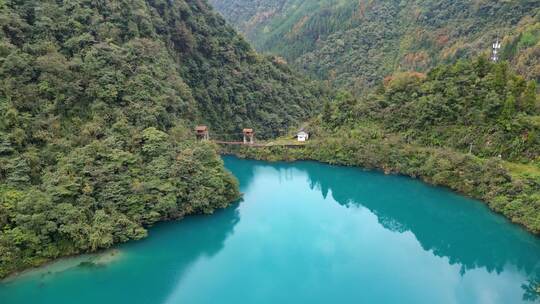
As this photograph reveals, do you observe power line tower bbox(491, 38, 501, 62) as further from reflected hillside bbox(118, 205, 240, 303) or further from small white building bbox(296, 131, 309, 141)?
reflected hillside bbox(118, 205, 240, 303)

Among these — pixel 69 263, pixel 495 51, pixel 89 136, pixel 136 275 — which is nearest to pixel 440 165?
pixel 136 275

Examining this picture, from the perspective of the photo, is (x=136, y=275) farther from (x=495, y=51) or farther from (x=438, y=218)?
(x=495, y=51)

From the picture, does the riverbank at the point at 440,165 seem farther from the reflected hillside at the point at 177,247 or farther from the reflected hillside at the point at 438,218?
the reflected hillside at the point at 177,247

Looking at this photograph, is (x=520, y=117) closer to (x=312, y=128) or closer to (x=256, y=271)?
(x=312, y=128)

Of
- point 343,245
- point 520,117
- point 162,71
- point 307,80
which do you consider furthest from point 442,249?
point 307,80

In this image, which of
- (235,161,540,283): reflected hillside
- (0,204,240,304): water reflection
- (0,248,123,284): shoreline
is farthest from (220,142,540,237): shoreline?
(0,248,123,284): shoreline

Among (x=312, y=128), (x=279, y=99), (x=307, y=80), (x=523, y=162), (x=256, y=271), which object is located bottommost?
(x=256, y=271)
